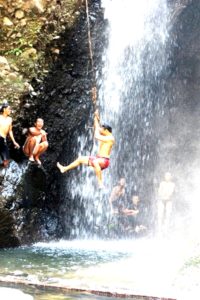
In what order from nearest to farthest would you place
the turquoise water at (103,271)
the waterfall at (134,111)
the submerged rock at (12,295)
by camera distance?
the submerged rock at (12,295) < the turquoise water at (103,271) < the waterfall at (134,111)

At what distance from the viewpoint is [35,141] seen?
1186cm

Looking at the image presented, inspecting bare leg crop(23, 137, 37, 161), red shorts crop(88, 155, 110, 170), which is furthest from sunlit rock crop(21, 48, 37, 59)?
red shorts crop(88, 155, 110, 170)

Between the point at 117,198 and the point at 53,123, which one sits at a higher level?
the point at 53,123

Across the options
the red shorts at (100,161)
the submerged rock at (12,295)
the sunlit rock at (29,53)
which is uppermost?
the sunlit rock at (29,53)

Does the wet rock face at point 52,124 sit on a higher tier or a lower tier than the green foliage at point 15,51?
lower

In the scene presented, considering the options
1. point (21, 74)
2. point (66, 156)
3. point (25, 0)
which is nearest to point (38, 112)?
point (21, 74)

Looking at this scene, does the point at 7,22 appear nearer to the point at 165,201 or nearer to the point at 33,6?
the point at 33,6

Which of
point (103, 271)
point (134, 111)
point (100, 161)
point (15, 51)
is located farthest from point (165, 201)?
point (103, 271)

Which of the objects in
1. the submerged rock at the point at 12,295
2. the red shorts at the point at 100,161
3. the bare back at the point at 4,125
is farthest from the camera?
the bare back at the point at 4,125

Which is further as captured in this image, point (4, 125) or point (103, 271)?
point (4, 125)

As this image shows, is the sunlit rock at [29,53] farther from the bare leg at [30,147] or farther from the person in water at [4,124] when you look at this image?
the bare leg at [30,147]

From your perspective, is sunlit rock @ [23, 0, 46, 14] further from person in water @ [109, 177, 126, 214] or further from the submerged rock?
the submerged rock

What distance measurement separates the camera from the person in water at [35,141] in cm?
1184

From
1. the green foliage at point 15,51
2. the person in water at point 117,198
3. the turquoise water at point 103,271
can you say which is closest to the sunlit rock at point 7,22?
the green foliage at point 15,51
